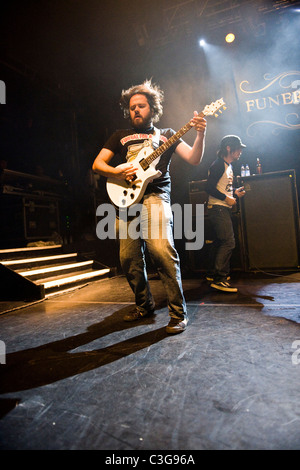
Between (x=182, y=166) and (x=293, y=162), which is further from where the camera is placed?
(x=182, y=166)

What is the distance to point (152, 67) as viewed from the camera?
20.6 feet

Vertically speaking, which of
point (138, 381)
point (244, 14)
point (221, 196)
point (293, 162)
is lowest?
point (138, 381)

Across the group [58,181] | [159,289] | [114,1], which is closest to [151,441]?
[159,289]

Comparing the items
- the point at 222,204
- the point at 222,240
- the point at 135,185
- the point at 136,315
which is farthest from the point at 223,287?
the point at 135,185

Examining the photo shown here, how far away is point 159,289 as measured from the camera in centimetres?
351

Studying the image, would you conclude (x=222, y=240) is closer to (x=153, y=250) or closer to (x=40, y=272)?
(x=153, y=250)

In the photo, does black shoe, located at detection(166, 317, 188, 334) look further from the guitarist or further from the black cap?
the black cap

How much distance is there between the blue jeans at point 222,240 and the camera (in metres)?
3.19

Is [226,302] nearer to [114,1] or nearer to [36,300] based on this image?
[36,300]

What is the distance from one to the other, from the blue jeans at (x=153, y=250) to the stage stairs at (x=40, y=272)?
1.72 m

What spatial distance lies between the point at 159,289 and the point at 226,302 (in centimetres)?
113
